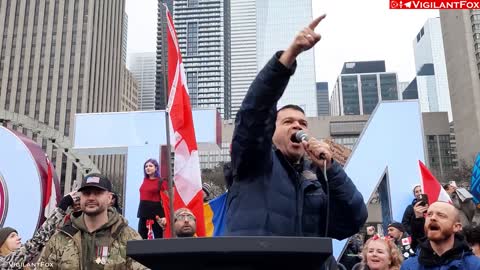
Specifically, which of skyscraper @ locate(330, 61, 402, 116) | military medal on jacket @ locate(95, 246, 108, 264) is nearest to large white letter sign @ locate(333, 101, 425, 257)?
military medal on jacket @ locate(95, 246, 108, 264)

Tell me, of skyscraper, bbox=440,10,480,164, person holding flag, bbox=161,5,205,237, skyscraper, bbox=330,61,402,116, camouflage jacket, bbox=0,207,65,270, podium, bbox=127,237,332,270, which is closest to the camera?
podium, bbox=127,237,332,270

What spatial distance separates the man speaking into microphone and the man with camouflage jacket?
1.37 metres

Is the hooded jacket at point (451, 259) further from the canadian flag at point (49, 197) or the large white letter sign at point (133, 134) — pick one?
the large white letter sign at point (133, 134)

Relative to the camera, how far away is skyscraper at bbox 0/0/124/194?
273 ft

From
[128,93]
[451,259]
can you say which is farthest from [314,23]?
[128,93]

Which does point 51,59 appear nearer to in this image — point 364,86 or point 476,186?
point 476,186

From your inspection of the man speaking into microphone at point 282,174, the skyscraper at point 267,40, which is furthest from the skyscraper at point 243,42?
the man speaking into microphone at point 282,174

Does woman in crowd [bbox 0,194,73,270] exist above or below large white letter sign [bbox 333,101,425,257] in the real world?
below

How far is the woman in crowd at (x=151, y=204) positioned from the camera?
6.86m

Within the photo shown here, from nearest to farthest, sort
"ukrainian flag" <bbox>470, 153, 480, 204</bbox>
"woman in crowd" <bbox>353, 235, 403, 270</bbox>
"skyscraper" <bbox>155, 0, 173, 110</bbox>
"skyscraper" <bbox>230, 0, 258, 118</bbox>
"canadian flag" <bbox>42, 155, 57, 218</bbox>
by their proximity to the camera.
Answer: "woman in crowd" <bbox>353, 235, 403, 270</bbox> → "skyscraper" <bbox>155, 0, 173, 110</bbox> → "ukrainian flag" <bbox>470, 153, 480, 204</bbox> → "canadian flag" <bbox>42, 155, 57, 218</bbox> → "skyscraper" <bbox>230, 0, 258, 118</bbox>

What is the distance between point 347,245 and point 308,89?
160 meters

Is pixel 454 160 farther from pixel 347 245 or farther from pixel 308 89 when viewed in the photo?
pixel 347 245

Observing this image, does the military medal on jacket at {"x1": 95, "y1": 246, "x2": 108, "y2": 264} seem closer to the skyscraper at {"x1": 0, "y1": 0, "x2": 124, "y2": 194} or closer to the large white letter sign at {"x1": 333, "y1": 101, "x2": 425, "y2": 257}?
the large white letter sign at {"x1": 333, "y1": 101, "x2": 425, "y2": 257}

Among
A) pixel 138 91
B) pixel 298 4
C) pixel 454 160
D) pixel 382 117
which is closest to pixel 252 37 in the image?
pixel 298 4
